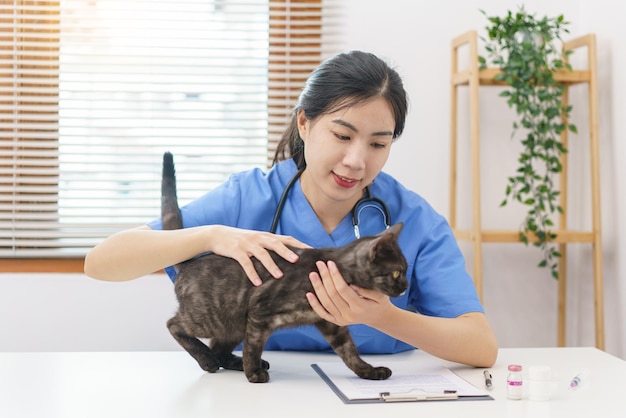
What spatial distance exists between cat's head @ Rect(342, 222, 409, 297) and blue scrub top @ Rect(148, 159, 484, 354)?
1.23ft

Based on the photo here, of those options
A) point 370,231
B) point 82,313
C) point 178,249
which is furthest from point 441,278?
point 82,313

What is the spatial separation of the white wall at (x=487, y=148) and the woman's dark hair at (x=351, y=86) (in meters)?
1.11

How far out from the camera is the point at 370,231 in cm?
163

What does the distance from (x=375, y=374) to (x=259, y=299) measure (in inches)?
9.8

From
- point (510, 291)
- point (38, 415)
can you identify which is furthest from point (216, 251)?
point (510, 291)

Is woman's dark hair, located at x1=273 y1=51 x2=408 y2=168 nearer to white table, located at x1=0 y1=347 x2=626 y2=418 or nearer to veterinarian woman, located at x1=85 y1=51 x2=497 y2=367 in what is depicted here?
veterinarian woman, located at x1=85 y1=51 x2=497 y2=367

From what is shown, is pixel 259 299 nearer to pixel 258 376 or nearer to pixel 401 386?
pixel 258 376


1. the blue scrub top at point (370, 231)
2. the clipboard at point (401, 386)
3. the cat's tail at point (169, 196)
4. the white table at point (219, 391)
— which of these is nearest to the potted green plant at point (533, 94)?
the blue scrub top at point (370, 231)

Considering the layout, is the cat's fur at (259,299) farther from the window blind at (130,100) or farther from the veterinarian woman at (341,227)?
the window blind at (130,100)

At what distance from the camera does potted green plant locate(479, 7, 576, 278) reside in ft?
7.97

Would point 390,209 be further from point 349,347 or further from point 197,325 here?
point 197,325

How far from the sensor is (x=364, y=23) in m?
2.64

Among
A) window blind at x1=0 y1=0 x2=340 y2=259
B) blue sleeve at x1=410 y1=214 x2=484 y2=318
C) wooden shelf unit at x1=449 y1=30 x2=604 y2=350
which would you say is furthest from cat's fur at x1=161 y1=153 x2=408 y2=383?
window blind at x1=0 y1=0 x2=340 y2=259

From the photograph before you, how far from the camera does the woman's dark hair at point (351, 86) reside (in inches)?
56.8
